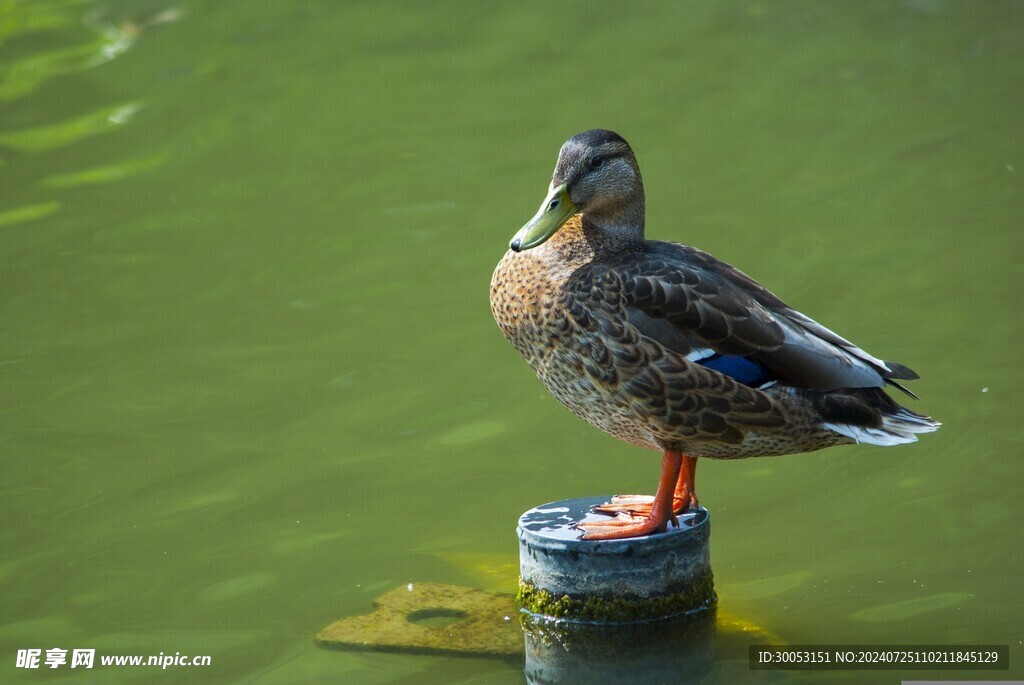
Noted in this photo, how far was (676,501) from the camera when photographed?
484 centimetres

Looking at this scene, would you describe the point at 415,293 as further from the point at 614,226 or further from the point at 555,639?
the point at 555,639

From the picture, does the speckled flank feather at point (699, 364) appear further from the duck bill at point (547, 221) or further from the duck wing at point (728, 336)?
the duck bill at point (547, 221)

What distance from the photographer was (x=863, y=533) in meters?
5.38

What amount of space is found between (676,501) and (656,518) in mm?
297

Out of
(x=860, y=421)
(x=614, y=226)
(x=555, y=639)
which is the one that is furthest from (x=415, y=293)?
(x=860, y=421)

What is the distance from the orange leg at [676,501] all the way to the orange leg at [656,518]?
0.14 m

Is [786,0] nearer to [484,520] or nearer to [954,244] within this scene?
[954,244]

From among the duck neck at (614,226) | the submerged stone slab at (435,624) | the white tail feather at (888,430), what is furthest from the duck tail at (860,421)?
the submerged stone slab at (435,624)

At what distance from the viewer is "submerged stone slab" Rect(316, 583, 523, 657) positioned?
473 cm

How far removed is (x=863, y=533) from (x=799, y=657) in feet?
3.19

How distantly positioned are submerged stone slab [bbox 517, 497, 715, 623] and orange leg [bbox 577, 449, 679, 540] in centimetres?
4

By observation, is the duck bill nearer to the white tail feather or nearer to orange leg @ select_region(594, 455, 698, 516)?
orange leg @ select_region(594, 455, 698, 516)

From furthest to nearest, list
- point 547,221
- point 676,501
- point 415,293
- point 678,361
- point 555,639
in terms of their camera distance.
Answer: point 415,293 < point 676,501 < point 547,221 < point 555,639 < point 678,361

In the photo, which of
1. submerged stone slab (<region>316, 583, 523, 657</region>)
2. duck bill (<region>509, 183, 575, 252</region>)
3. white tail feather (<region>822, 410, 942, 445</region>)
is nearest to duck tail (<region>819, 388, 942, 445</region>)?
white tail feather (<region>822, 410, 942, 445</region>)
